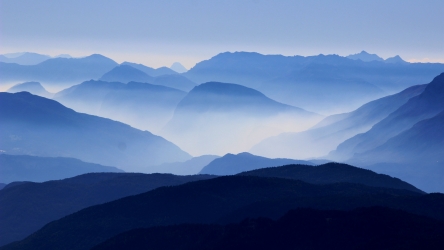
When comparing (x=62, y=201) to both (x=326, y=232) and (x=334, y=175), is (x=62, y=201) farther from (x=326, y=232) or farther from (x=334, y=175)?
(x=326, y=232)

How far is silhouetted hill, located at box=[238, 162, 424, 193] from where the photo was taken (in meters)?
161

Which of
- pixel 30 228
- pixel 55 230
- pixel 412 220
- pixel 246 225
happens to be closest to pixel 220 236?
pixel 246 225

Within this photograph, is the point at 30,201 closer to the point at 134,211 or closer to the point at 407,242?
the point at 134,211

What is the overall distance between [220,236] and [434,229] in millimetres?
29085

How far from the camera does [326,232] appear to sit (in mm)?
87688

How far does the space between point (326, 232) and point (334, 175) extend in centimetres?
8293

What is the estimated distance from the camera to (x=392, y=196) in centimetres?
12219

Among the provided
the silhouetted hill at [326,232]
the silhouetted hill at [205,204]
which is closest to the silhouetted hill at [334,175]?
the silhouetted hill at [205,204]

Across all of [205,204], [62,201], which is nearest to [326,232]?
[205,204]

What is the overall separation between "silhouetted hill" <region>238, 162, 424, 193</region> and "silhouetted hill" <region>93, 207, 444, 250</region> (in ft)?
217

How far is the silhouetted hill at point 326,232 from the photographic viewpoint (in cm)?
8262

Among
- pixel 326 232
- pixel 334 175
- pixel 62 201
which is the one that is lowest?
pixel 326 232

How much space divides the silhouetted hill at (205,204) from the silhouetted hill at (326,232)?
20.1 metres

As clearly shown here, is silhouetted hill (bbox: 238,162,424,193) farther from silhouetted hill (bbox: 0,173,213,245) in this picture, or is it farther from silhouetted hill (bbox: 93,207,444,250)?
silhouetted hill (bbox: 93,207,444,250)
